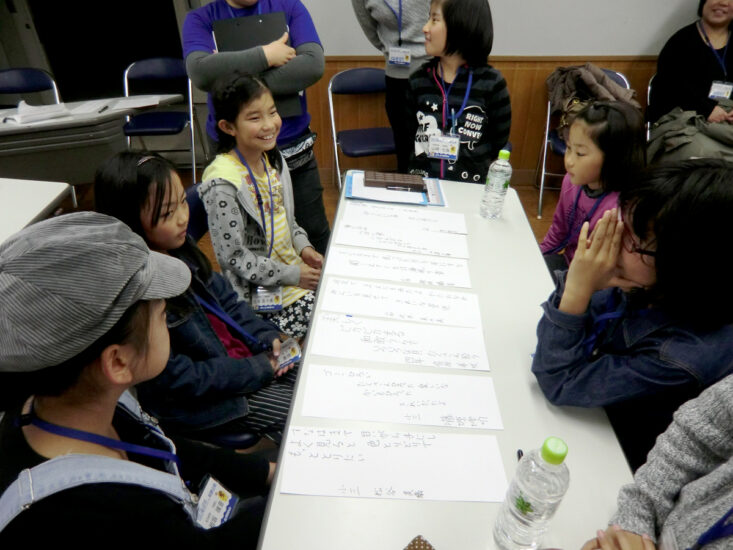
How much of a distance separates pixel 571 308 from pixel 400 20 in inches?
93.2

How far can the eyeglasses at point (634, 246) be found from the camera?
875 mm

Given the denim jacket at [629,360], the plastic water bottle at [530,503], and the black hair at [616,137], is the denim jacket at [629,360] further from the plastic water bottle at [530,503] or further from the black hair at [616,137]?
the black hair at [616,137]

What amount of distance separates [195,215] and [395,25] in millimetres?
1936

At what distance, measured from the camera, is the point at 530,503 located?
679mm

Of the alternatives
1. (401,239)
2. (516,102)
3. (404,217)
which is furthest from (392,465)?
(516,102)

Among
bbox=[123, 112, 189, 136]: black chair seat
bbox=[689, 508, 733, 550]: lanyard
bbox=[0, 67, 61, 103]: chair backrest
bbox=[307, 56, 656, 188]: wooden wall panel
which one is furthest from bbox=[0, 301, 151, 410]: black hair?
bbox=[0, 67, 61, 103]: chair backrest

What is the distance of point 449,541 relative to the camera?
72 cm

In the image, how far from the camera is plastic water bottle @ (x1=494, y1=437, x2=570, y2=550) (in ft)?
2.26

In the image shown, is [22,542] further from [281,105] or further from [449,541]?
[281,105]

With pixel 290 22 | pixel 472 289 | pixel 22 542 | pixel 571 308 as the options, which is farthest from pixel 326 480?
pixel 290 22

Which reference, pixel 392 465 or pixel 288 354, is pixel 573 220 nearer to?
pixel 288 354

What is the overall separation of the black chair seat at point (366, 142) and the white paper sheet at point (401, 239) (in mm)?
1493

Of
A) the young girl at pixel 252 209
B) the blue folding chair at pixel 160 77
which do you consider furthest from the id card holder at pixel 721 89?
the blue folding chair at pixel 160 77

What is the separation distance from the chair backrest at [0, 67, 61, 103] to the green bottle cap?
3.92 meters
